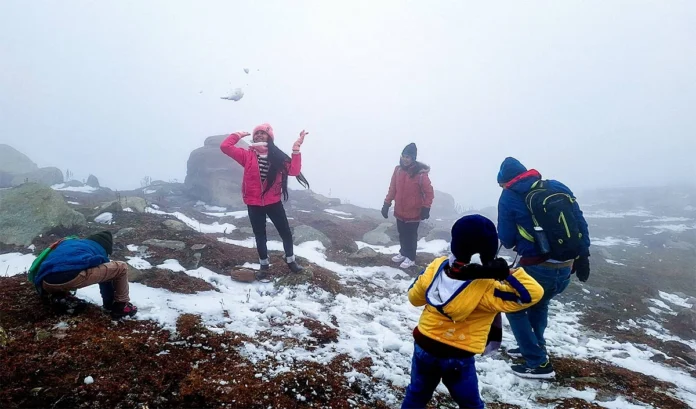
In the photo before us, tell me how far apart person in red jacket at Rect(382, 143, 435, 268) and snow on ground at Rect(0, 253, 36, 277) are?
29.9ft

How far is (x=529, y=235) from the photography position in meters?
4.78

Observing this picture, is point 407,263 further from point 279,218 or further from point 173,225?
point 173,225

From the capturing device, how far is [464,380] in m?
2.88

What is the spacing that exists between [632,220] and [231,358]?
42542 mm

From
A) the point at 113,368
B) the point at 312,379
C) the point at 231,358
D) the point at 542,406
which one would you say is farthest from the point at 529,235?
the point at 113,368

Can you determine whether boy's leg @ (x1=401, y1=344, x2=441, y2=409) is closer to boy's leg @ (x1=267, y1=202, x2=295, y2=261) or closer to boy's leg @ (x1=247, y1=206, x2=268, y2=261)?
boy's leg @ (x1=267, y1=202, x2=295, y2=261)

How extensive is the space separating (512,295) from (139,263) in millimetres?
7974

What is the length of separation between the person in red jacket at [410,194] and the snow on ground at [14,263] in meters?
9.12

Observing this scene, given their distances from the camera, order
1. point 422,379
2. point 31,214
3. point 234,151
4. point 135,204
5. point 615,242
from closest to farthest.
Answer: point 422,379
point 234,151
point 31,214
point 135,204
point 615,242

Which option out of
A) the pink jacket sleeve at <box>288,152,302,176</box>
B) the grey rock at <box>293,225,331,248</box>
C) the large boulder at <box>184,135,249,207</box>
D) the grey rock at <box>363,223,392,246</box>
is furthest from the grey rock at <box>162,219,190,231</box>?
the large boulder at <box>184,135,249,207</box>

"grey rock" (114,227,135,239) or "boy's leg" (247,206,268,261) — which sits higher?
"boy's leg" (247,206,268,261)

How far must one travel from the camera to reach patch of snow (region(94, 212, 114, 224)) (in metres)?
11.6

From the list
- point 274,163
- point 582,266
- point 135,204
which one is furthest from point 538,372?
point 135,204

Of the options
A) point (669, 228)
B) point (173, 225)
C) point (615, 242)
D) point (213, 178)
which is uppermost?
point (213, 178)
